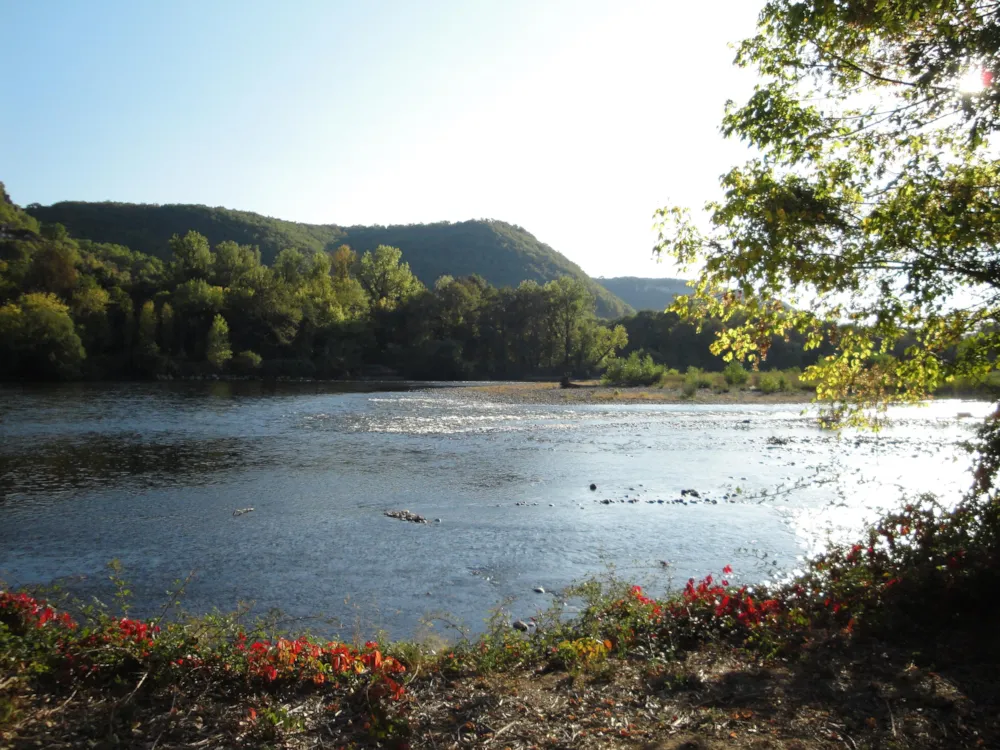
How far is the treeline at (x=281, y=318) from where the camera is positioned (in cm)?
7962

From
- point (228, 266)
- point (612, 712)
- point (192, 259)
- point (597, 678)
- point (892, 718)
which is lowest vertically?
point (597, 678)

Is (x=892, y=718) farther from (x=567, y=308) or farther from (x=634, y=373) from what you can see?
(x=567, y=308)

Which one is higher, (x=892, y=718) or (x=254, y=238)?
(x=254, y=238)

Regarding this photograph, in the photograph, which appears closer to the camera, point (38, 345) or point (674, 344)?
point (38, 345)

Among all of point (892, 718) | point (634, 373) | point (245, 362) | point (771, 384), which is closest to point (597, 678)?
point (892, 718)

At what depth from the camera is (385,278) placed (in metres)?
114

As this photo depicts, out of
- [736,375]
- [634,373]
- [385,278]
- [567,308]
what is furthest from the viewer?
[385,278]

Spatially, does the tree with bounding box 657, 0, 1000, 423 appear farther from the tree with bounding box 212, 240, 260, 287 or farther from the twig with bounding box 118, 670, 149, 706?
the tree with bounding box 212, 240, 260, 287

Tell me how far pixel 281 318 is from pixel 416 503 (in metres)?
80.6

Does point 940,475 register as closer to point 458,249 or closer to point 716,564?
point 716,564

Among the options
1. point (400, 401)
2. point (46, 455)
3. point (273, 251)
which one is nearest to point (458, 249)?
point (273, 251)

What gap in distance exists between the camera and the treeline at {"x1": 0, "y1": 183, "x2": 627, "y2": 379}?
79625mm

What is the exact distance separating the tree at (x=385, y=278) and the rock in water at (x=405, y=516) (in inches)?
3807

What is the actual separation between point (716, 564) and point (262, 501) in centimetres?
1178
